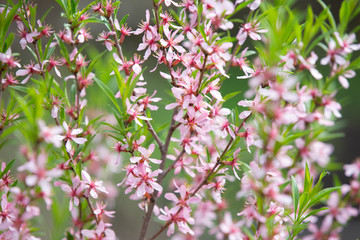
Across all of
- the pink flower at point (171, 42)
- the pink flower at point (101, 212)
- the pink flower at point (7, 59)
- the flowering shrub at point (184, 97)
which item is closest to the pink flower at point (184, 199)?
the flowering shrub at point (184, 97)

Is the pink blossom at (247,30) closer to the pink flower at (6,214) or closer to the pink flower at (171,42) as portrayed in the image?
the pink flower at (171,42)

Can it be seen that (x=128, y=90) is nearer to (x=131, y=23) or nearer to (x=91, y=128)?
(x=91, y=128)

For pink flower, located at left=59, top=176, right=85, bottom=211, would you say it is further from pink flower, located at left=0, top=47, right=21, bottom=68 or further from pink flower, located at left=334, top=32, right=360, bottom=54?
pink flower, located at left=334, top=32, right=360, bottom=54

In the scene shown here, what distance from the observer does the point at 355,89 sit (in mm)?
3719

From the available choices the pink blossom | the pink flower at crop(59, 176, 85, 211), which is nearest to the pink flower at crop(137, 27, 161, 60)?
the pink blossom

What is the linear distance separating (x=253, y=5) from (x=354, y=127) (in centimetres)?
303

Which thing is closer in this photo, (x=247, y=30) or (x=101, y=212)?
(x=247, y=30)

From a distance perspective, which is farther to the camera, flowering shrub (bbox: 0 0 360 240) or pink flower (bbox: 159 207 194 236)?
pink flower (bbox: 159 207 194 236)

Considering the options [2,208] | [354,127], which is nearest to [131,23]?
[354,127]

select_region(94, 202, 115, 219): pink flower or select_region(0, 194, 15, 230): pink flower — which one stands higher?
select_region(0, 194, 15, 230): pink flower

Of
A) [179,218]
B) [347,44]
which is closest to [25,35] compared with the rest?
[179,218]

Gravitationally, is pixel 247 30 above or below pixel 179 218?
above

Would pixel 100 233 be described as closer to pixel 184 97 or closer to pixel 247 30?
pixel 184 97

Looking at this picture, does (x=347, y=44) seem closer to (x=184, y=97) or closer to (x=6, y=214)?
(x=184, y=97)
